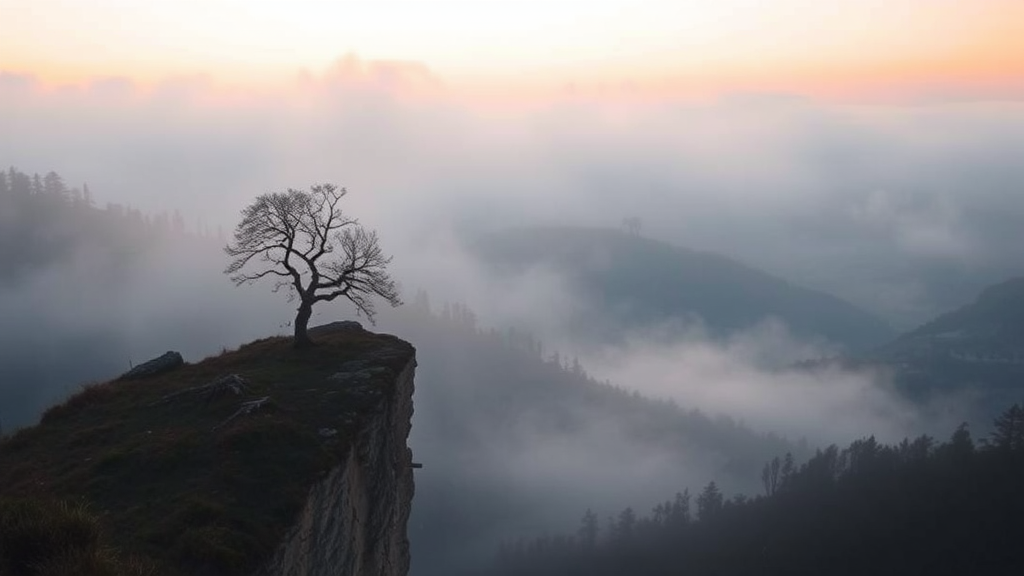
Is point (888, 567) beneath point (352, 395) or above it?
beneath

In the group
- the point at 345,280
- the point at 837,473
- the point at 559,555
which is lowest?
the point at 559,555

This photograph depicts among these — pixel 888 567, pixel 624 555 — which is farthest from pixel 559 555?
pixel 888 567

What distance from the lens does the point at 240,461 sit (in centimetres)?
2425

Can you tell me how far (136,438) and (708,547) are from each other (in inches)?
5875

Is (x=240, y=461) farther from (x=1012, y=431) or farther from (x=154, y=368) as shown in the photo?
(x=1012, y=431)

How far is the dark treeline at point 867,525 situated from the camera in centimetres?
11200

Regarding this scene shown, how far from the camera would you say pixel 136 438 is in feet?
86.5

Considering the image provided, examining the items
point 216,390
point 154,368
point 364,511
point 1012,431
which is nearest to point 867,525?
point 1012,431

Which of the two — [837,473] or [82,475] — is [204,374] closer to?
[82,475]

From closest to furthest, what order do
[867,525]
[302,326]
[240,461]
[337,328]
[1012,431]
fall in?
[240,461]
[302,326]
[337,328]
[867,525]
[1012,431]

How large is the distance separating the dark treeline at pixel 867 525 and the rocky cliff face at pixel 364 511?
10629 centimetres

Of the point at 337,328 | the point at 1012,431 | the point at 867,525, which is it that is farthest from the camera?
the point at 1012,431

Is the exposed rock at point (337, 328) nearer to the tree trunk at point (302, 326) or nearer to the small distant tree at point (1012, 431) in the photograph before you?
the tree trunk at point (302, 326)

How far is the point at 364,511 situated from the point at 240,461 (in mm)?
7573
